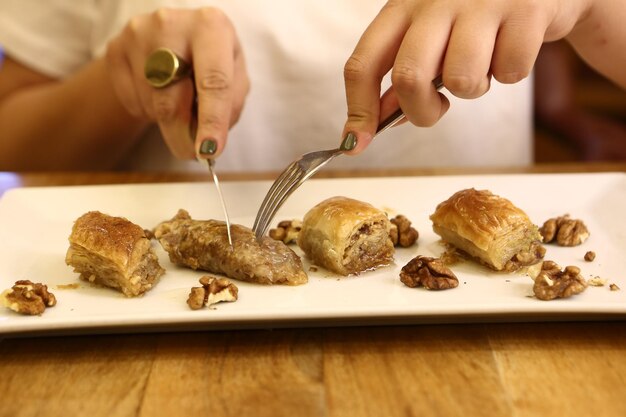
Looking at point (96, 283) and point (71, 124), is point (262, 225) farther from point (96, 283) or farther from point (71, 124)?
point (71, 124)

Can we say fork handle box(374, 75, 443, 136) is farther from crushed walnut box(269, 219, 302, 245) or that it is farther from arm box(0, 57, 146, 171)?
arm box(0, 57, 146, 171)

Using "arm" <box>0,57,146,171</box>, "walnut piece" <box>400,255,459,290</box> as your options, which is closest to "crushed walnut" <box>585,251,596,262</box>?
"walnut piece" <box>400,255,459,290</box>

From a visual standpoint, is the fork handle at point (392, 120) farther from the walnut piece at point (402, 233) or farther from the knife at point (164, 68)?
the knife at point (164, 68)

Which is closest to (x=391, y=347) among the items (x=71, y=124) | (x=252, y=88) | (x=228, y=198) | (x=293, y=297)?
(x=293, y=297)

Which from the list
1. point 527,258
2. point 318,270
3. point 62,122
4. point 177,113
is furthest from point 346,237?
point 62,122

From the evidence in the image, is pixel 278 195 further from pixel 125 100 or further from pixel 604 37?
pixel 604 37

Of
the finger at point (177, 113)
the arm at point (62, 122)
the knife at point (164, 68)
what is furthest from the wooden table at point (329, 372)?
the arm at point (62, 122)
